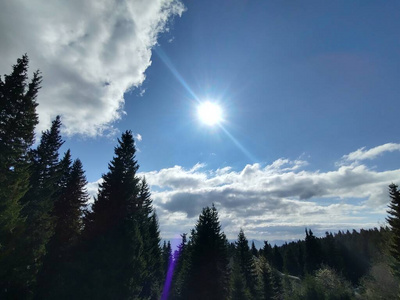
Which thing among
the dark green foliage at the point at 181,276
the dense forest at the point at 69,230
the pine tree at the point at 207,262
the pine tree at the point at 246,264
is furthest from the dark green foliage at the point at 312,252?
the pine tree at the point at 207,262

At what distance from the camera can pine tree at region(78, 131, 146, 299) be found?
18219 mm

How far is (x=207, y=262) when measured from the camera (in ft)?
86.0

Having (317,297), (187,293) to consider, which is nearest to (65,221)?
(187,293)

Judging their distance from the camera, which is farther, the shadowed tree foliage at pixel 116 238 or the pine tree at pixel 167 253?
the pine tree at pixel 167 253

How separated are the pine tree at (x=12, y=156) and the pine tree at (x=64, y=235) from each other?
3266mm

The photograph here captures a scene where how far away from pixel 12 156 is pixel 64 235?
11.4 m

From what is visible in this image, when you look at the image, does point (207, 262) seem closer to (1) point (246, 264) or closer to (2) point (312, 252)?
(1) point (246, 264)

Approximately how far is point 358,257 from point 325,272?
6623cm

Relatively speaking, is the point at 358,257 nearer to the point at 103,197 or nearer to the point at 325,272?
the point at 325,272

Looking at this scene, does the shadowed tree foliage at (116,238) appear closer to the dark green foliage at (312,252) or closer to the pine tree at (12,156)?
the pine tree at (12,156)

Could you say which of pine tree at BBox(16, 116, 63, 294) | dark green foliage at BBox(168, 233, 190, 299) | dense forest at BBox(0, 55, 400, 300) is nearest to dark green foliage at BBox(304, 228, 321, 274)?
dark green foliage at BBox(168, 233, 190, 299)

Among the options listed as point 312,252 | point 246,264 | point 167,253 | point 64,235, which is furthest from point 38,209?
point 312,252

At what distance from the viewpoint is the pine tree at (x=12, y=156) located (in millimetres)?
15453

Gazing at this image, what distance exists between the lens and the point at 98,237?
19766 millimetres
